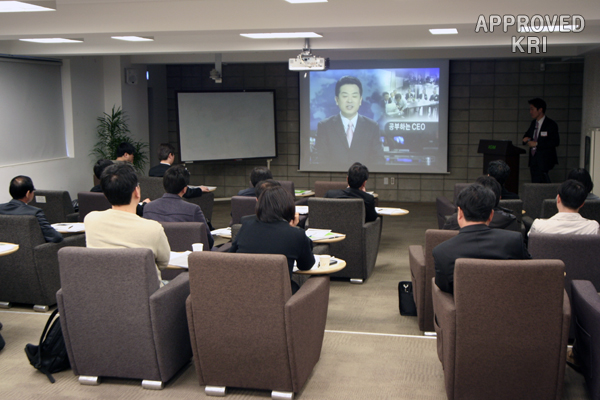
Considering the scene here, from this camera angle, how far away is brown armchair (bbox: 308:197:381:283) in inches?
212

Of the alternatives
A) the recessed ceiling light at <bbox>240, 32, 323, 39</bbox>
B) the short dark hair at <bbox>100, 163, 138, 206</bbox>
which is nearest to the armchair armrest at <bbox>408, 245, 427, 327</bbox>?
the short dark hair at <bbox>100, 163, 138, 206</bbox>

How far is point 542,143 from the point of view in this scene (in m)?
8.57

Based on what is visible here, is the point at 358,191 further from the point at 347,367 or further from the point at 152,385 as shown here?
the point at 152,385

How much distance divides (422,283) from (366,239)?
57.0 inches

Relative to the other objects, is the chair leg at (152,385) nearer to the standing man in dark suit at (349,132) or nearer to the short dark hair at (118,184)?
the short dark hair at (118,184)

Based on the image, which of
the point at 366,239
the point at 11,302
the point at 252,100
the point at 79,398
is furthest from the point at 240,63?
the point at 79,398

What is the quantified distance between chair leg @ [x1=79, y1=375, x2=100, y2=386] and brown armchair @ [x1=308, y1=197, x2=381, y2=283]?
2.59m

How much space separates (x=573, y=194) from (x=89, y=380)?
3.32 m

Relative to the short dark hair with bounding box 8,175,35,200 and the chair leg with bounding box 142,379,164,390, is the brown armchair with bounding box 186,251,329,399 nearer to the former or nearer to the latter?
the chair leg with bounding box 142,379,164,390

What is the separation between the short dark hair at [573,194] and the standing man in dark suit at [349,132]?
21.1 feet

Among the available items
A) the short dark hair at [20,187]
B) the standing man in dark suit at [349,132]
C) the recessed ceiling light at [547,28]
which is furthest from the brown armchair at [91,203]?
the standing man in dark suit at [349,132]

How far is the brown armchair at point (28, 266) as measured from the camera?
4.50 metres

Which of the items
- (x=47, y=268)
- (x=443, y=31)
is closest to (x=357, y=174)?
(x=443, y=31)

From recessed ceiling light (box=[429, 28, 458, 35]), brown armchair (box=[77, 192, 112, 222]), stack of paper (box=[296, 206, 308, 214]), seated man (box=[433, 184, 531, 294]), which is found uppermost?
recessed ceiling light (box=[429, 28, 458, 35])
